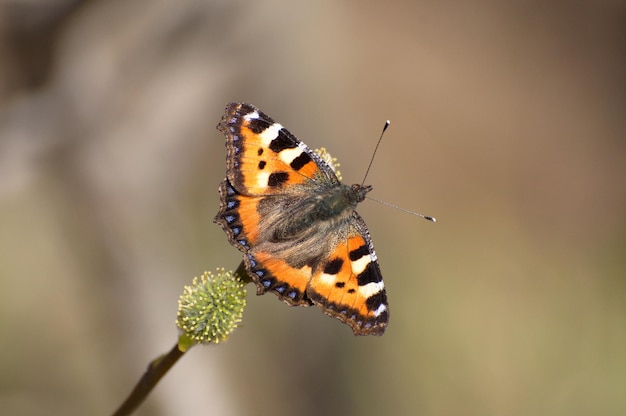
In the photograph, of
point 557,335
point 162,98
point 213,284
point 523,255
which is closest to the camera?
point 213,284

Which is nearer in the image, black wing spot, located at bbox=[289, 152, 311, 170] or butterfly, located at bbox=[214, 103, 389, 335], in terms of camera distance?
butterfly, located at bbox=[214, 103, 389, 335]

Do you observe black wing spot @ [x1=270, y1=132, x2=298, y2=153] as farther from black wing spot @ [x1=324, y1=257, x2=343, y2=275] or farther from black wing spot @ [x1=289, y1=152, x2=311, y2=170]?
black wing spot @ [x1=324, y1=257, x2=343, y2=275]

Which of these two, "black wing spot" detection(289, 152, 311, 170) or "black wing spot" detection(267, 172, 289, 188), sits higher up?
"black wing spot" detection(289, 152, 311, 170)

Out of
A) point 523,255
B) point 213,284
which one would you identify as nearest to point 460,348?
point 523,255

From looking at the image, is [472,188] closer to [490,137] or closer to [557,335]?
[490,137]

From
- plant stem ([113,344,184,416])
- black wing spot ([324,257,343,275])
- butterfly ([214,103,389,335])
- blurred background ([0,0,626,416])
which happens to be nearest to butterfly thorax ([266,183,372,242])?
butterfly ([214,103,389,335])

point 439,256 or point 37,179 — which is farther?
point 439,256
